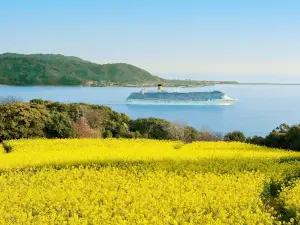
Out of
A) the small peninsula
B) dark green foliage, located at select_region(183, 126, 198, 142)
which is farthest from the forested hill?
dark green foliage, located at select_region(183, 126, 198, 142)

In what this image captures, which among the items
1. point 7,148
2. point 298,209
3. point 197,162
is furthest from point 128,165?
point 7,148

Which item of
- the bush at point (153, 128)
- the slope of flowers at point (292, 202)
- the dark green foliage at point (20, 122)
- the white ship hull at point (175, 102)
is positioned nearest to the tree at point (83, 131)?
the dark green foliage at point (20, 122)

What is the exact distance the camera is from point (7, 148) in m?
19.2

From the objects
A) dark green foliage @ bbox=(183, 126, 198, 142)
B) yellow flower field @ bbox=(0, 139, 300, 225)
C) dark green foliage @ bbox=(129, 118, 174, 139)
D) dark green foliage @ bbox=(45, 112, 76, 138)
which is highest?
yellow flower field @ bbox=(0, 139, 300, 225)

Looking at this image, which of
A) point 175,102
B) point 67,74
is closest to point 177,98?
point 175,102

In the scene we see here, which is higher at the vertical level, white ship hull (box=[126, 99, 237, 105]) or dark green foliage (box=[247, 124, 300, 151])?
dark green foliage (box=[247, 124, 300, 151])

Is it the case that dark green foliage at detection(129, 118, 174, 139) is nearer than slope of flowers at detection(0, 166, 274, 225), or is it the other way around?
slope of flowers at detection(0, 166, 274, 225)

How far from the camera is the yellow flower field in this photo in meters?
8.30

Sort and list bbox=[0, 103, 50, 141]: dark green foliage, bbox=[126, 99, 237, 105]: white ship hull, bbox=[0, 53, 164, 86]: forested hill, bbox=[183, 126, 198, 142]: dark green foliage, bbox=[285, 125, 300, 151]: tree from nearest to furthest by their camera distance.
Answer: bbox=[285, 125, 300, 151]: tree, bbox=[0, 103, 50, 141]: dark green foliage, bbox=[183, 126, 198, 142]: dark green foliage, bbox=[126, 99, 237, 105]: white ship hull, bbox=[0, 53, 164, 86]: forested hill

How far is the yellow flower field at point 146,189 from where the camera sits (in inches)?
327

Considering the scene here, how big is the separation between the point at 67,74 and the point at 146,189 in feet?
494

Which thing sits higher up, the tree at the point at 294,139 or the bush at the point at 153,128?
the tree at the point at 294,139

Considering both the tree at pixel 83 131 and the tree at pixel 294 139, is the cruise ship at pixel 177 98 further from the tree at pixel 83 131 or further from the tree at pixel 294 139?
the tree at pixel 294 139

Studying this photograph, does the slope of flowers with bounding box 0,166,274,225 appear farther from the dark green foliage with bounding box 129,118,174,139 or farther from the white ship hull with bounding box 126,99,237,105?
the white ship hull with bounding box 126,99,237,105
